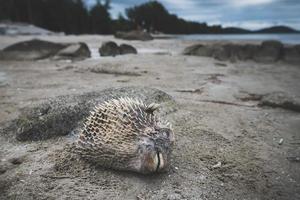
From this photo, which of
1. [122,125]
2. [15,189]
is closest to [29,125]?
[15,189]

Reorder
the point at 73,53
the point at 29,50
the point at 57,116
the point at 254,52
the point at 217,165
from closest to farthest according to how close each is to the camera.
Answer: the point at 217,165
the point at 57,116
the point at 73,53
the point at 29,50
the point at 254,52

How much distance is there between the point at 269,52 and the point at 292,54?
0.84m

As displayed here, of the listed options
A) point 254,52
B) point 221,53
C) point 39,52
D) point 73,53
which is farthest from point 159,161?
point 254,52

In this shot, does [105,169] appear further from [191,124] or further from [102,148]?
[191,124]

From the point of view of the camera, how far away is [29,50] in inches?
469

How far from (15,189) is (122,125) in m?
1.05

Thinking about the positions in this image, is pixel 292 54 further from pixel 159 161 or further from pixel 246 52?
pixel 159 161

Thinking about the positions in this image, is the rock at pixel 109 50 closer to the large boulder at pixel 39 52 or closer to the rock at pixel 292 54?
the large boulder at pixel 39 52

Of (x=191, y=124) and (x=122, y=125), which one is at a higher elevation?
(x=122, y=125)

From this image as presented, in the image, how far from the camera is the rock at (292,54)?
42.5ft

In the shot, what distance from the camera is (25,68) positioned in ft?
31.4

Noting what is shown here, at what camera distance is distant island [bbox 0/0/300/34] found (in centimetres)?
4734

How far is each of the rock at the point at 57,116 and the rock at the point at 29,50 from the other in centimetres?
719

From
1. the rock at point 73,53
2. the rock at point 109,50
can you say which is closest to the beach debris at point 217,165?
the rock at point 73,53
